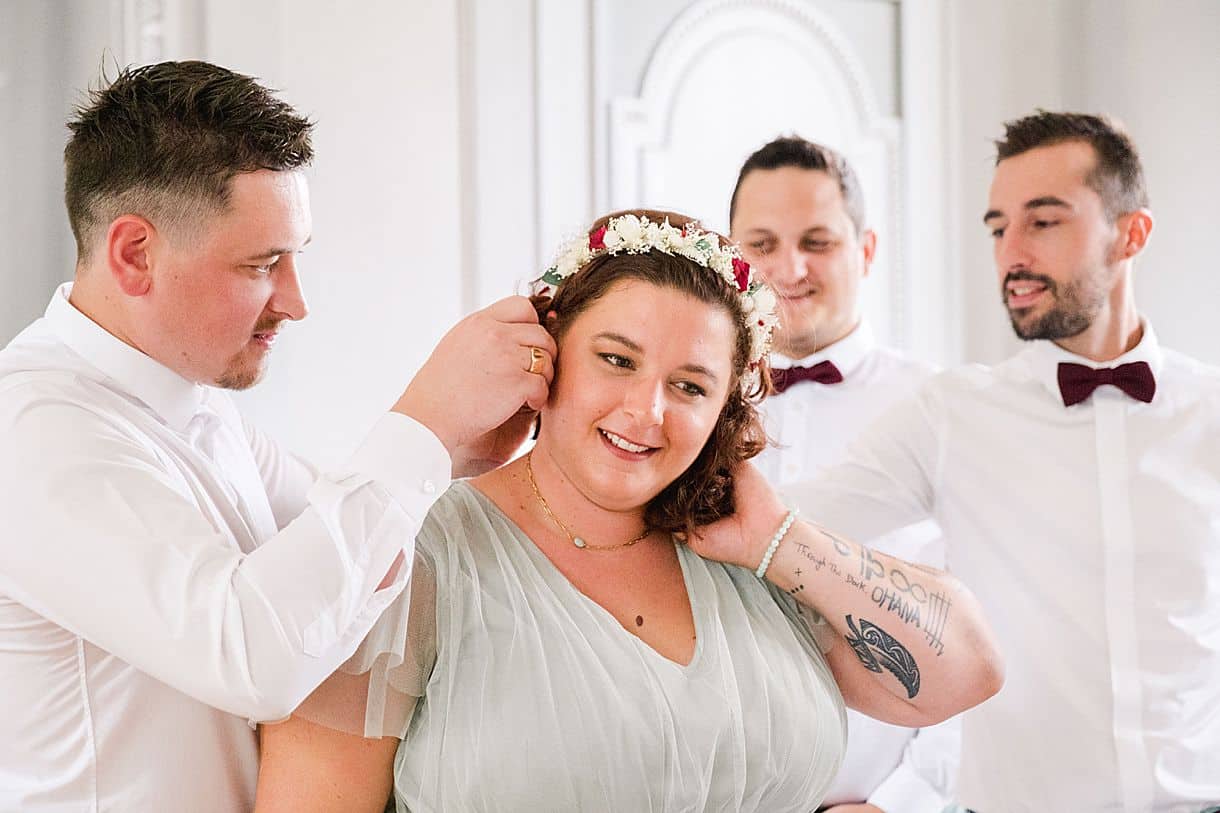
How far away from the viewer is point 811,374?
3.18 metres

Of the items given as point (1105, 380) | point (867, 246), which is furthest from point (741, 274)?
point (867, 246)

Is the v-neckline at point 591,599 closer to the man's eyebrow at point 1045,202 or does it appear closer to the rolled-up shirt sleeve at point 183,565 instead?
the rolled-up shirt sleeve at point 183,565

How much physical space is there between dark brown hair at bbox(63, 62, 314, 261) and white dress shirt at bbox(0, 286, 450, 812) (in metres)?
0.17

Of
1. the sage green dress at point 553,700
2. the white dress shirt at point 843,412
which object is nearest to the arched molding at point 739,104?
the white dress shirt at point 843,412

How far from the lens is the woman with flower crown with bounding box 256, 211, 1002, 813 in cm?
171

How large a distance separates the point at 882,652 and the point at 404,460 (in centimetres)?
85

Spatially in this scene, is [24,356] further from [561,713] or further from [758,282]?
[758,282]

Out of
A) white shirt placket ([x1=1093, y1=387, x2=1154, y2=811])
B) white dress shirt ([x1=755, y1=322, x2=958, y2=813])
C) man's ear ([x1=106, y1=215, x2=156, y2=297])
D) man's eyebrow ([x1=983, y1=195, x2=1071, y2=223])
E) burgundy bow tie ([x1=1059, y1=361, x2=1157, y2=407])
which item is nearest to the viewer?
man's ear ([x1=106, y1=215, x2=156, y2=297])

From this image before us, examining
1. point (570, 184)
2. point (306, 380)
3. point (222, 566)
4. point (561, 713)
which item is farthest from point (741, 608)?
point (570, 184)

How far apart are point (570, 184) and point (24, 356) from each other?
2157 millimetres

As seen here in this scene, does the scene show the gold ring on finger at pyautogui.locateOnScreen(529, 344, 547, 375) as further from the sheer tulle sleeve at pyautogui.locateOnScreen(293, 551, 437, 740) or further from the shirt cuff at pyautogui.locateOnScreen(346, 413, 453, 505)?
the sheer tulle sleeve at pyautogui.locateOnScreen(293, 551, 437, 740)

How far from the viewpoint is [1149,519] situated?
268 centimetres

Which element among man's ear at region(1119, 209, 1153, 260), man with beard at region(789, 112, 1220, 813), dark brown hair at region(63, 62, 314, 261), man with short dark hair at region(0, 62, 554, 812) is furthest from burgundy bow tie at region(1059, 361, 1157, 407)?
dark brown hair at region(63, 62, 314, 261)

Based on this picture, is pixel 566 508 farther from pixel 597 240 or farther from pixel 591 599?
pixel 597 240
